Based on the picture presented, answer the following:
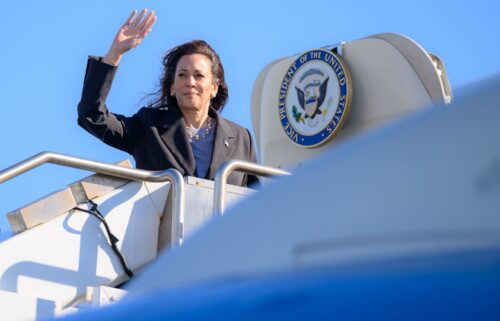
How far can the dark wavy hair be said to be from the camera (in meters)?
5.85

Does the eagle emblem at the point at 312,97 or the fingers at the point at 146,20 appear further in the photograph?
the eagle emblem at the point at 312,97

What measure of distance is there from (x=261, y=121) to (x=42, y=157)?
5712mm

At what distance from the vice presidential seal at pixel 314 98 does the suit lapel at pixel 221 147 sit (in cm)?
372

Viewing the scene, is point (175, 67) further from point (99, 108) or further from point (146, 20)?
point (99, 108)

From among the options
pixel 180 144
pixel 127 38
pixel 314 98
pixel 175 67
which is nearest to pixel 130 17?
pixel 127 38

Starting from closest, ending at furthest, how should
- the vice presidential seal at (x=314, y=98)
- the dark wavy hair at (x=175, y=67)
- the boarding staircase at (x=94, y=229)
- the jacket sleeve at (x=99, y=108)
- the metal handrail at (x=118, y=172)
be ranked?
1. the boarding staircase at (x=94, y=229)
2. the metal handrail at (x=118, y=172)
3. the jacket sleeve at (x=99, y=108)
4. the dark wavy hair at (x=175, y=67)
5. the vice presidential seal at (x=314, y=98)

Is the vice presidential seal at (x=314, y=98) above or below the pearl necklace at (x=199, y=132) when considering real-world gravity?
above

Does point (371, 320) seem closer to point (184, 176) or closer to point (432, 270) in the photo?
point (432, 270)

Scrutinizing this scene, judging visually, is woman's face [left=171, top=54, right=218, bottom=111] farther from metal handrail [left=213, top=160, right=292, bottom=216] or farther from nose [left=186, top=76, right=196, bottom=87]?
metal handrail [left=213, top=160, right=292, bottom=216]

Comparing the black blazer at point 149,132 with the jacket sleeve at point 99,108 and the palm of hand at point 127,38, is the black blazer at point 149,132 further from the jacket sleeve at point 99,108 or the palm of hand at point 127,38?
the palm of hand at point 127,38

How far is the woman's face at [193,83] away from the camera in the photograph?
18.4 feet

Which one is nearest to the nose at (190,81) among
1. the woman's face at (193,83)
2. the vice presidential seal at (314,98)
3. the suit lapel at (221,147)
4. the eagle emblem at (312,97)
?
the woman's face at (193,83)

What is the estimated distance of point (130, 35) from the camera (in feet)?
18.1

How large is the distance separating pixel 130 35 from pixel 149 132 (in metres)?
0.59
